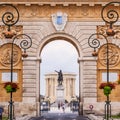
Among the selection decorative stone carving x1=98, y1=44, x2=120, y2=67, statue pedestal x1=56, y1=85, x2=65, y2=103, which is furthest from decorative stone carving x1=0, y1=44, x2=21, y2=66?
statue pedestal x1=56, y1=85, x2=65, y2=103

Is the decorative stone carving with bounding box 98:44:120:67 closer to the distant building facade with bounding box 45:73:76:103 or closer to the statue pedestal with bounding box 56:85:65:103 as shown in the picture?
the statue pedestal with bounding box 56:85:65:103

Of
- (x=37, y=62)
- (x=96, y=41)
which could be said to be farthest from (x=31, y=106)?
(x=96, y=41)

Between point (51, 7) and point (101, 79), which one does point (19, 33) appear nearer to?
point (51, 7)

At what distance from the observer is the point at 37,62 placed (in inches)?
2050

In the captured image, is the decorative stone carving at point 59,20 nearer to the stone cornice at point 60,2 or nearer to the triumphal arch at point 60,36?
the triumphal arch at point 60,36

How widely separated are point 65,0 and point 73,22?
7.17 feet

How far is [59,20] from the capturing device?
5206cm

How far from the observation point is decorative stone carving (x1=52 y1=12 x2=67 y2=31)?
5209 cm

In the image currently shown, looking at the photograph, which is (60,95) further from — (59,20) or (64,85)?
(64,85)

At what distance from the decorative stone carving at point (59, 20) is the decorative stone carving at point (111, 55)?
4.29m

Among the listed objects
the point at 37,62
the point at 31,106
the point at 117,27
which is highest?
the point at 117,27

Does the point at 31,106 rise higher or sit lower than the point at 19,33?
lower

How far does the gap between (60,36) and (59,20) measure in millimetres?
1528

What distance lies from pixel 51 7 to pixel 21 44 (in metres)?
4.59
